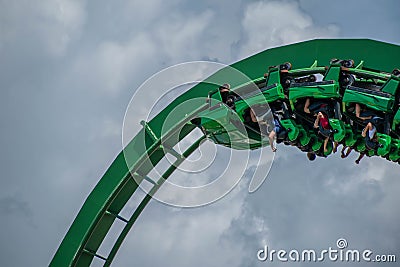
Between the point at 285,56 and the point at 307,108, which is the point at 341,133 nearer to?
the point at 307,108

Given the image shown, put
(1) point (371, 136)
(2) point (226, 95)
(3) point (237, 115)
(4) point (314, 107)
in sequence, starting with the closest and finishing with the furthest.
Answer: (1) point (371, 136)
(4) point (314, 107)
(3) point (237, 115)
(2) point (226, 95)

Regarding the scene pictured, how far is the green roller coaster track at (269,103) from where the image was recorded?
26.8ft

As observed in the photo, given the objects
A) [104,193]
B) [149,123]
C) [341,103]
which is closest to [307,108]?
[341,103]

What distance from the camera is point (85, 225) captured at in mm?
10758

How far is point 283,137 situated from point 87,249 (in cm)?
366

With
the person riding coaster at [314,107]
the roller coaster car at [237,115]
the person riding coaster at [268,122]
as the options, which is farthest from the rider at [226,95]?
the person riding coaster at [314,107]

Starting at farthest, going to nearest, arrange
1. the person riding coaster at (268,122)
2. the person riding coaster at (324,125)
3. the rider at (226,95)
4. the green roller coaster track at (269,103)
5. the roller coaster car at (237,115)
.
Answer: the rider at (226,95) < the roller coaster car at (237,115) < the person riding coaster at (268,122) < the person riding coaster at (324,125) < the green roller coaster track at (269,103)

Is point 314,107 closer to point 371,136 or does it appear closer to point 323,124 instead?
point 323,124

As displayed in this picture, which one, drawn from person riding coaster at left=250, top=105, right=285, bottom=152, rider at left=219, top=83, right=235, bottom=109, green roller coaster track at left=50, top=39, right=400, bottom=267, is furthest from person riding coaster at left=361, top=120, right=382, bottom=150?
rider at left=219, top=83, right=235, bottom=109

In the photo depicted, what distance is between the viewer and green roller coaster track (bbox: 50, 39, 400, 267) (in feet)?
26.8

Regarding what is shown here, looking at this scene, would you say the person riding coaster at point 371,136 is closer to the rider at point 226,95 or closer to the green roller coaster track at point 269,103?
the green roller coaster track at point 269,103

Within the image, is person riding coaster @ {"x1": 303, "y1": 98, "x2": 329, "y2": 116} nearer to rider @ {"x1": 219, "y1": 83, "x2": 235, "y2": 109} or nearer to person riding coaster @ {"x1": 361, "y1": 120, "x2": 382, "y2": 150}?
person riding coaster @ {"x1": 361, "y1": 120, "x2": 382, "y2": 150}

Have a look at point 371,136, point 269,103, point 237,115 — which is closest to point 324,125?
point 371,136

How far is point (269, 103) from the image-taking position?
895 centimetres
